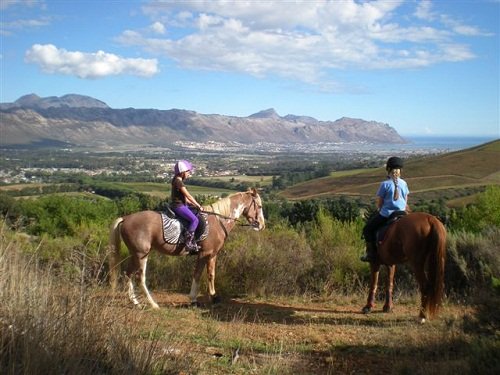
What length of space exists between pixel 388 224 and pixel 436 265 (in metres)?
1.11

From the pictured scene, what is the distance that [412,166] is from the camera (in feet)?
173

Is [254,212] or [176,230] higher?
[254,212]

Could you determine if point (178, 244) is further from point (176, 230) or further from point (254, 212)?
point (254, 212)

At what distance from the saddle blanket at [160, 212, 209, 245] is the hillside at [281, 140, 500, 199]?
3282 centimetres

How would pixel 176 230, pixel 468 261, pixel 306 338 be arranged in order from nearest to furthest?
pixel 306 338 → pixel 176 230 → pixel 468 261

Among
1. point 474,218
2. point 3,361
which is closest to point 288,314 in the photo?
point 3,361

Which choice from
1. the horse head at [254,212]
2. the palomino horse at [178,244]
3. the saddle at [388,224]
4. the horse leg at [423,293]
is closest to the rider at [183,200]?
the palomino horse at [178,244]

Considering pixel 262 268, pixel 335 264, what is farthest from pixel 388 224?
pixel 262 268

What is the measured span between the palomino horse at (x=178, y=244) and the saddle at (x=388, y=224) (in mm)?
2448

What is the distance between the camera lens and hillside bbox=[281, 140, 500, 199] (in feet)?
140

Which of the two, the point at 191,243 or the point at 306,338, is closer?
the point at 306,338

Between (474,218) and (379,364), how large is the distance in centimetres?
1202

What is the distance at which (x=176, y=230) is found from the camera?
8.38m

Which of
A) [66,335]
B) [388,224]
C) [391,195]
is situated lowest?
[66,335]
